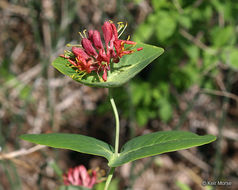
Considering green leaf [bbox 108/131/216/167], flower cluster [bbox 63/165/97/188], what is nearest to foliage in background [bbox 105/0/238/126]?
flower cluster [bbox 63/165/97/188]

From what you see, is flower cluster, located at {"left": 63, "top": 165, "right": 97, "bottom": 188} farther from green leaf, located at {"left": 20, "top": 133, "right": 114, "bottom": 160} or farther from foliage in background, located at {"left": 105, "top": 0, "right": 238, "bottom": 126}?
foliage in background, located at {"left": 105, "top": 0, "right": 238, "bottom": 126}

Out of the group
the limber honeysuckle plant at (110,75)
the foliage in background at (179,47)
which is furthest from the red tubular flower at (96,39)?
the foliage in background at (179,47)

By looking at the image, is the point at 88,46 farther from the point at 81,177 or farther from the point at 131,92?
the point at 131,92

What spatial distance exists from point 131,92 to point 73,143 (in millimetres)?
1495

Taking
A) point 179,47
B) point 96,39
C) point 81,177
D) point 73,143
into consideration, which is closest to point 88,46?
point 96,39

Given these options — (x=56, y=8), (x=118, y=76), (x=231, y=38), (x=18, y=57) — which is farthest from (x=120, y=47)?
(x=18, y=57)

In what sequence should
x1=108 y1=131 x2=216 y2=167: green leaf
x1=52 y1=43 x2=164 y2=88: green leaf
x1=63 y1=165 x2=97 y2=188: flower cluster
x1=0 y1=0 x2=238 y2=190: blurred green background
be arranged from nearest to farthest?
x1=108 y1=131 x2=216 y2=167: green leaf
x1=52 y1=43 x2=164 y2=88: green leaf
x1=63 y1=165 x2=97 y2=188: flower cluster
x1=0 y1=0 x2=238 y2=190: blurred green background

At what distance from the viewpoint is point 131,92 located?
7.01ft

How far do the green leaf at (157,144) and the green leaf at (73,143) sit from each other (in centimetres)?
3

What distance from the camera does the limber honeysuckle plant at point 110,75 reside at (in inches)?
25.7

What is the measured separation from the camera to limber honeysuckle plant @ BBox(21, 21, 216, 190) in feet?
2.14

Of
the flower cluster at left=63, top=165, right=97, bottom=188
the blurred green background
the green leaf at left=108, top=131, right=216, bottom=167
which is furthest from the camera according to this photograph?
the blurred green background

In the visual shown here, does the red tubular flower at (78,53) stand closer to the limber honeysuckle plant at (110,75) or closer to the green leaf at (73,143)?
the limber honeysuckle plant at (110,75)

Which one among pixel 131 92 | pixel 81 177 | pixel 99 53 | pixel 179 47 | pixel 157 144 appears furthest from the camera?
pixel 131 92
